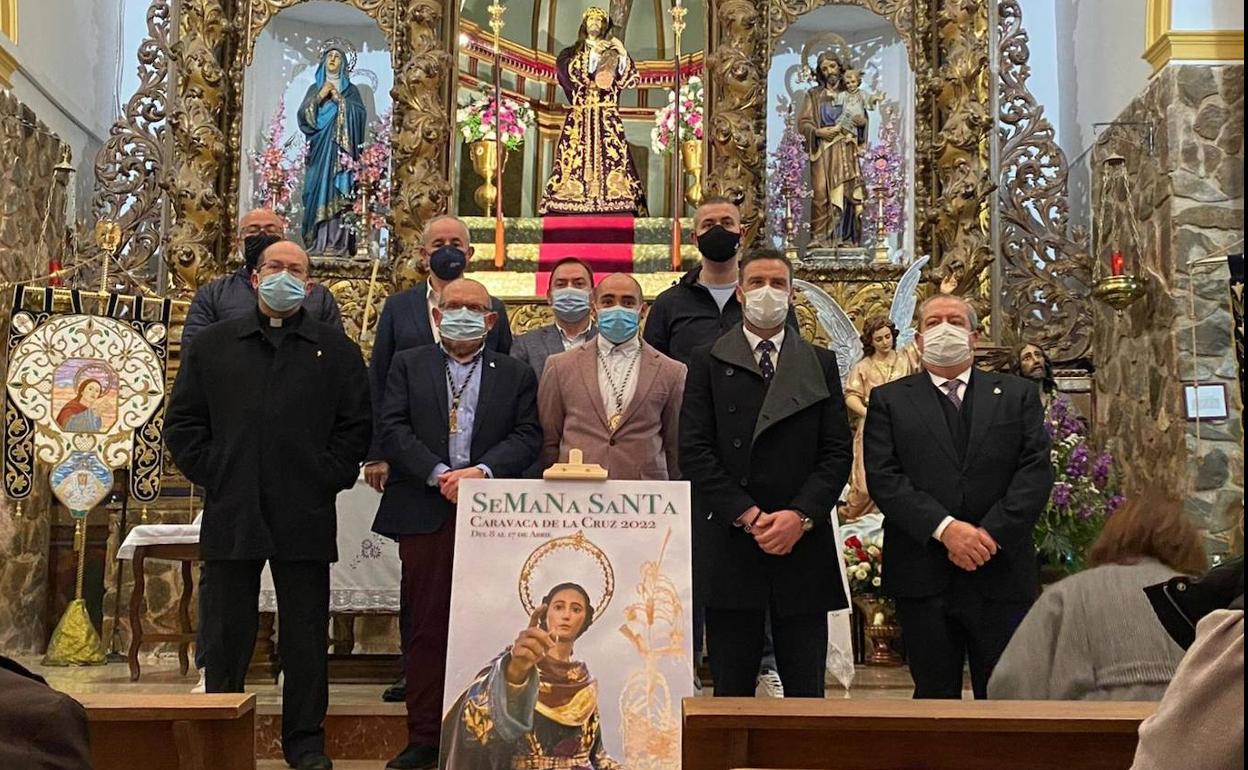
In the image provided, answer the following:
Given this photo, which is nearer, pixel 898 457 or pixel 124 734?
pixel 124 734

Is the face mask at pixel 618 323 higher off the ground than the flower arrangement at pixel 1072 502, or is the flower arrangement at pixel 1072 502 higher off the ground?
the face mask at pixel 618 323

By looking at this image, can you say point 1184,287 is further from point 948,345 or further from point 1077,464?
point 948,345

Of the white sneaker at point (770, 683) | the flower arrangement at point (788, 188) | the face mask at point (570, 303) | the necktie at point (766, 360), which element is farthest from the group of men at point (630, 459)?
the flower arrangement at point (788, 188)

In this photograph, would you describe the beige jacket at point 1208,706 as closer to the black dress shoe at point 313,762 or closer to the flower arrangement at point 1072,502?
the black dress shoe at point 313,762

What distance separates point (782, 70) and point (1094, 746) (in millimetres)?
6610

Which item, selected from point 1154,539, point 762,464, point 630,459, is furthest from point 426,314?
point 1154,539

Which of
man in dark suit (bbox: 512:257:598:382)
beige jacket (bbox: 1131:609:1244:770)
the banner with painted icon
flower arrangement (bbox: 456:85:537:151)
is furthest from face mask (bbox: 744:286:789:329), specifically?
flower arrangement (bbox: 456:85:537:151)

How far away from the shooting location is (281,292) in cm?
470

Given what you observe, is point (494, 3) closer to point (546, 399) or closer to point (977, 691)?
point (546, 399)

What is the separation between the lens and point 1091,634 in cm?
334

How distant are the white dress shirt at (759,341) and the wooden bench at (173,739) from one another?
1923 mm

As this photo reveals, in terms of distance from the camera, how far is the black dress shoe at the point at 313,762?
442 centimetres

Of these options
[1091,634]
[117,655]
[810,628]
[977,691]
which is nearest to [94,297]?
[117,655]

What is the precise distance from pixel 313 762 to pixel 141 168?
5533 millimetres
